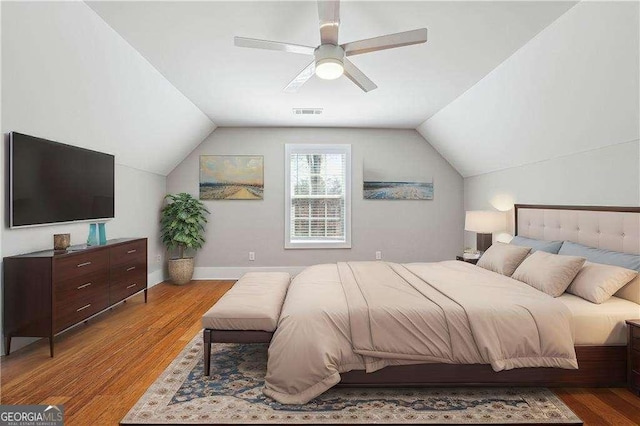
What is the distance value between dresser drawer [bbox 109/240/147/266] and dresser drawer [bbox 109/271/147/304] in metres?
0.19

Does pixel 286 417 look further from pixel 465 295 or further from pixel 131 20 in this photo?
pixel 131 20

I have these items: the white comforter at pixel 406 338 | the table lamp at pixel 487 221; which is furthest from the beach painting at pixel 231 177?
the white comforter at pixel 406 338

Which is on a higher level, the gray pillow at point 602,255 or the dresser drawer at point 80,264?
the gray pillow at point 602,255

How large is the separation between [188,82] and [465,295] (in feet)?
11.3

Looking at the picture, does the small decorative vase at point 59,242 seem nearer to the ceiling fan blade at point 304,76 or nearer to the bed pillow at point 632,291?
the ceiling fan blade at point 304,76

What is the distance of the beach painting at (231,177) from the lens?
18.6 feet

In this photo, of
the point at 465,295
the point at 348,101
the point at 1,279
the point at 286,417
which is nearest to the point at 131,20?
the point at 1,279

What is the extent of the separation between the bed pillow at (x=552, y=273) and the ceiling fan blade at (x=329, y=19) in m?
2.33

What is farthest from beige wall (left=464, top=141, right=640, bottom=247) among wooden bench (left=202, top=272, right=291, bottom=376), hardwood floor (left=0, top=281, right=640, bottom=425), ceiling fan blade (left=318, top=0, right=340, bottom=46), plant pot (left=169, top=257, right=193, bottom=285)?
plant pot (left=169, top=257, right=193, bottom=285)

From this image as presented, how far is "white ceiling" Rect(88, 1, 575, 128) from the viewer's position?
7.90ft

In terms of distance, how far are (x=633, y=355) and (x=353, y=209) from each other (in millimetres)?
4028

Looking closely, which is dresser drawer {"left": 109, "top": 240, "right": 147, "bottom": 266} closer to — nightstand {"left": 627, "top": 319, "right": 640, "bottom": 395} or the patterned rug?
the patterned rug

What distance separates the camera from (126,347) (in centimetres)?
286

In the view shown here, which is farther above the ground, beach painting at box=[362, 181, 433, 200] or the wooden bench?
beach painting at box=[362, 181, 433, 200]
